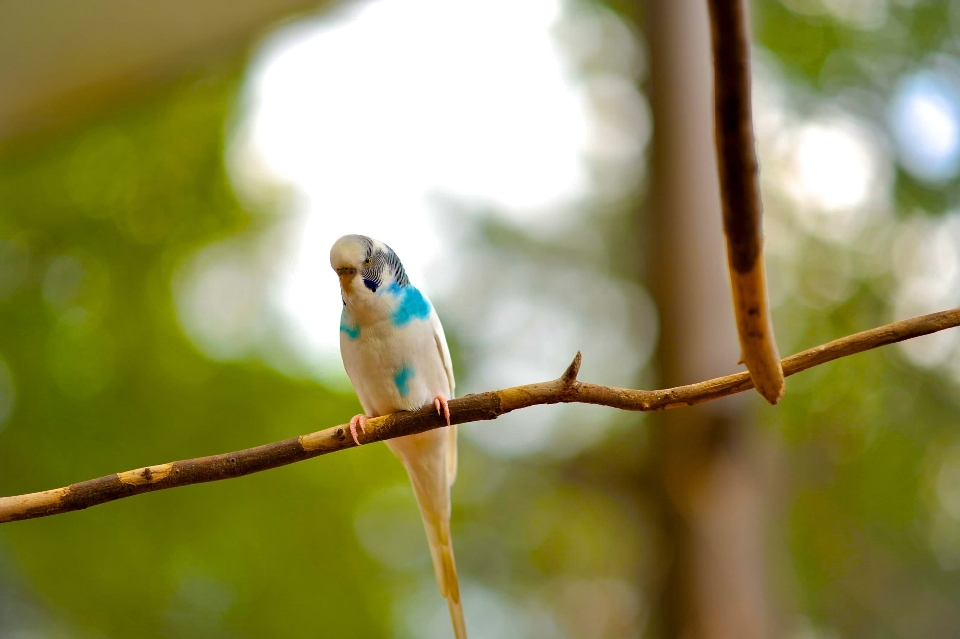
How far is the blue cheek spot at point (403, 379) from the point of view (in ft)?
4.48

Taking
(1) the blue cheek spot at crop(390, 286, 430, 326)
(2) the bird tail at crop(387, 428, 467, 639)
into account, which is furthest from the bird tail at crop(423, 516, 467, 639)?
(1) the blue cheek spot at crop(390, 286, 430, 326)

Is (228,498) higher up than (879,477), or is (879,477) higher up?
(228,498)

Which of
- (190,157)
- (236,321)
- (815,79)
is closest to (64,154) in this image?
(190,157)

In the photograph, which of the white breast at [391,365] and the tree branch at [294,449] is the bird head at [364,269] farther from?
the tree branch at [294,449]

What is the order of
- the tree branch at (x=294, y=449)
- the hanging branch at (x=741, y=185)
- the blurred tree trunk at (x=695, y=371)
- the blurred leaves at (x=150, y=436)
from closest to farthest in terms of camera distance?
the hanging branch at (x=741, y=185)
the tree branch at (x=294, y=449)
the blurred tree trunk at (x=695, y=371)
the blurred leaves at (x=150, y=436)

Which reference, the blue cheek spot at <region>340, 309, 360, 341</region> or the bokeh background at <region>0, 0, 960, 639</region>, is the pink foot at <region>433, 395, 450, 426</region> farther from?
the bokeh background at <region>0, 0, 960, 639</region>

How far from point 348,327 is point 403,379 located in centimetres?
14

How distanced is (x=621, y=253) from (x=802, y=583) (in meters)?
1.65

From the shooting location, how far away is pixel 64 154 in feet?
11.7

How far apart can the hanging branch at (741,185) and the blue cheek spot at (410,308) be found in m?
0.72

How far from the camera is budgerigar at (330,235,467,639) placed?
1.25 meters

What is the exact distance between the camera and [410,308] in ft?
4.55

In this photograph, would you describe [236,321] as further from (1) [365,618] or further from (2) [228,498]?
(1) [365,618]

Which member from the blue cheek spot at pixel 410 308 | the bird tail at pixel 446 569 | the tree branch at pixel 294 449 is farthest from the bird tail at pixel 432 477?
the tree branch at pixel 294 449
